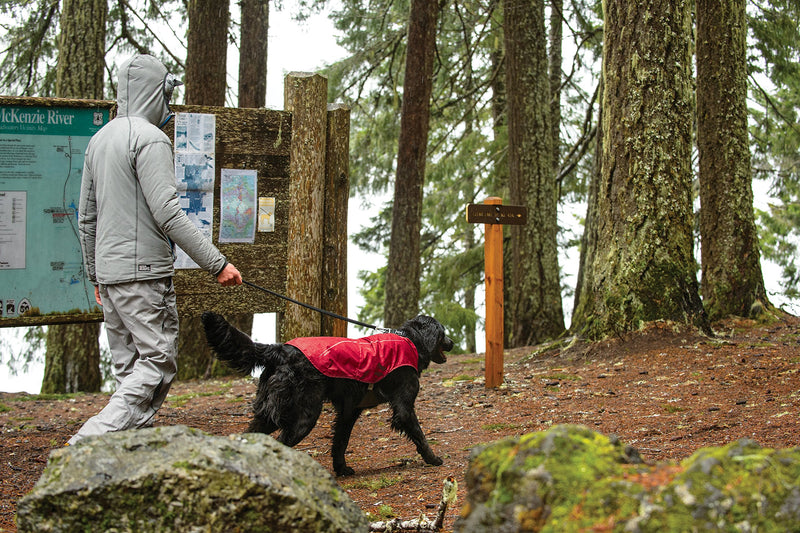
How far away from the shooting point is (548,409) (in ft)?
21.6

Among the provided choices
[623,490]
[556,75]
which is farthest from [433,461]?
[556,75]

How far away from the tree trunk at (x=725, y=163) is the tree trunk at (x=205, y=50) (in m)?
7.01

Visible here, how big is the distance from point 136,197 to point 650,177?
574cm

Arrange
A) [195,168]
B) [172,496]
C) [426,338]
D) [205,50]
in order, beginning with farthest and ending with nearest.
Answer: [205,50] < [195,168] < [426,338] < [172,496]

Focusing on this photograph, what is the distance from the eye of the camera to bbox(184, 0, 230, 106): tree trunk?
1051 cm

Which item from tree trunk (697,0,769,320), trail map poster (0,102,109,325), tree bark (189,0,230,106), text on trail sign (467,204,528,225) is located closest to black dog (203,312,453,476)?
trail map poster (0,102,109,325)

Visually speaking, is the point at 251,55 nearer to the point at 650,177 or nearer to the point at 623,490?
the point at 650,177

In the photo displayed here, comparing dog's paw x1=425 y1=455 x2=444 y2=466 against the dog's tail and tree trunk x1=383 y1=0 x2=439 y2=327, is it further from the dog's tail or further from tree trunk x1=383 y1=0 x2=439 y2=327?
tree trunk x1=383 y1=0 x2=439 y2=327

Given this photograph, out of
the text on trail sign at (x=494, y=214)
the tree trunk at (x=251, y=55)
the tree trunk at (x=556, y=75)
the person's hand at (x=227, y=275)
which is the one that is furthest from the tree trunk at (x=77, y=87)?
the tree trunk at (x=556, y=75)

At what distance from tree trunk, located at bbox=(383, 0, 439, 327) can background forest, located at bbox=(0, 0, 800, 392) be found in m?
0.03

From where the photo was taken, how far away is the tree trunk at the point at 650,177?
7.87m

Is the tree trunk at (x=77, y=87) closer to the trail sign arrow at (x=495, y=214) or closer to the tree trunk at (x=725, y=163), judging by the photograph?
the trail sign arrow at (x=495, y=214)

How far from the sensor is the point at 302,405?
478 cm

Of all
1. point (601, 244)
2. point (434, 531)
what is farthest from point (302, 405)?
point (601, 244)
